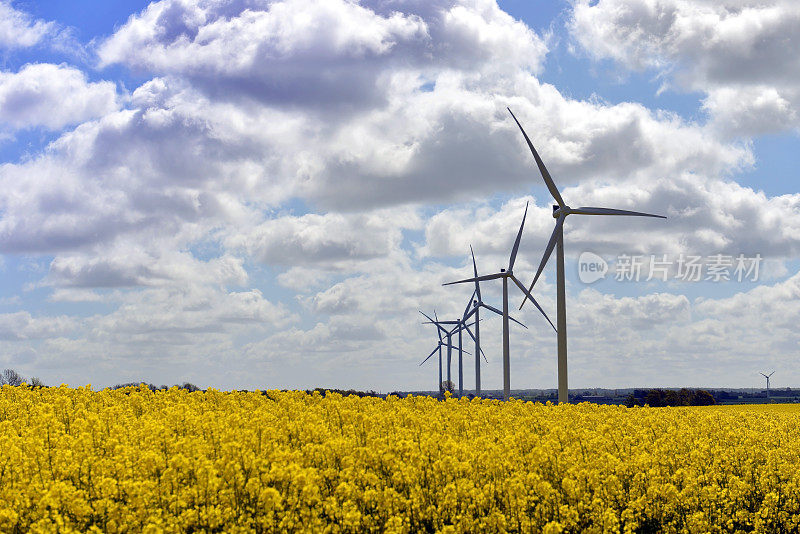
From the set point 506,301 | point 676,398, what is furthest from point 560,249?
point 676,398

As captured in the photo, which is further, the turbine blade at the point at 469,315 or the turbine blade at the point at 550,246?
the turbine blade at the point at 469,315

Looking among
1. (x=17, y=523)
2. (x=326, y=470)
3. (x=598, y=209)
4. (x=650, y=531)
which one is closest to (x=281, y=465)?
(x=326, y=470)

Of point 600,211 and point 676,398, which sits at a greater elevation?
point 600,211

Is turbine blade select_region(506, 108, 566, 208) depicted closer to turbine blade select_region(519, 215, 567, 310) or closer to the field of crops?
turbine blade select_region(519, 215, 567, 310)

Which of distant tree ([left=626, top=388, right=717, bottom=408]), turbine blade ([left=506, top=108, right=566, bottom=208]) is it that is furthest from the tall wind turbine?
distant tree ([left=626, top=388, right=717, bottom=408])

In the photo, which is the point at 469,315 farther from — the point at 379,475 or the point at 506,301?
the point at 379,475

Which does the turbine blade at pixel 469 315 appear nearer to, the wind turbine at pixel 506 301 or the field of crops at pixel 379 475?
the wind turbine at pixel 506 301

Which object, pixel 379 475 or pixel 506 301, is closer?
pixel 379 475

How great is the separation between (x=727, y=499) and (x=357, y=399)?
1105 centimetres

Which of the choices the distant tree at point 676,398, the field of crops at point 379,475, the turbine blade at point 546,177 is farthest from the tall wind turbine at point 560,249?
the distant tree at point 676,398

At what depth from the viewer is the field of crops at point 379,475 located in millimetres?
12039

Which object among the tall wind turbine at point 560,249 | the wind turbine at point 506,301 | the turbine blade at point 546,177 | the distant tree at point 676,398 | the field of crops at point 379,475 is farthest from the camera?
the distant tree at point 676,398

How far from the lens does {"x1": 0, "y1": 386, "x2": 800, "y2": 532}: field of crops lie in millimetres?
12039

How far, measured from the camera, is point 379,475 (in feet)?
46.6
